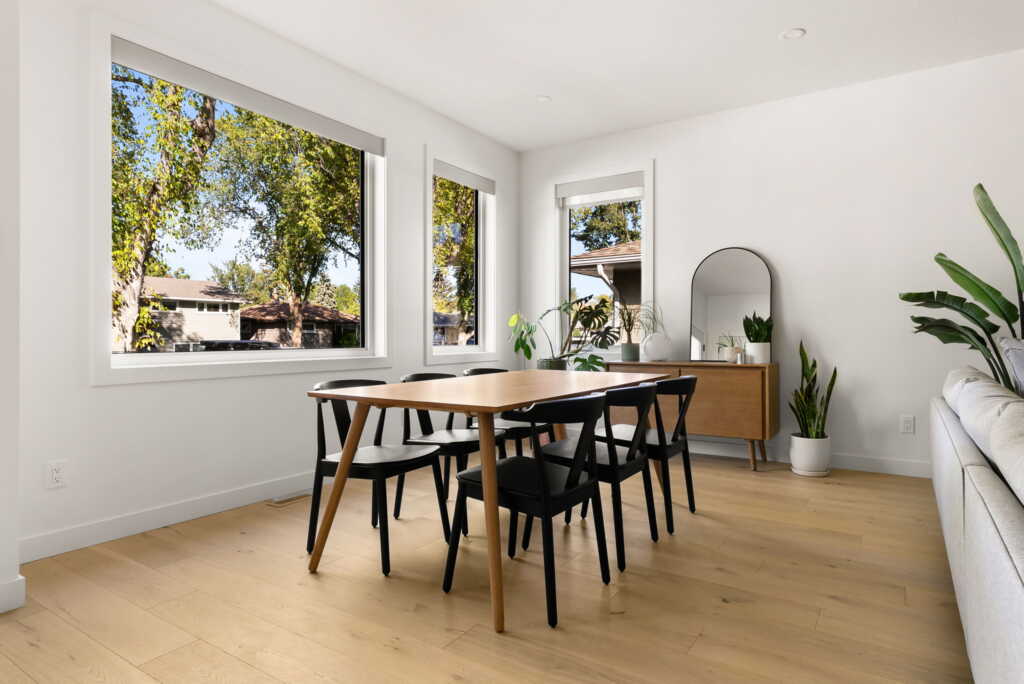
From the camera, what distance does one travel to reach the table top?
1.95 meters

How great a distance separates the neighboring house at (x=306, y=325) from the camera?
11.3ft

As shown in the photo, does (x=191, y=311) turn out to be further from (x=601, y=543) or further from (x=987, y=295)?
(x=987, y=295)

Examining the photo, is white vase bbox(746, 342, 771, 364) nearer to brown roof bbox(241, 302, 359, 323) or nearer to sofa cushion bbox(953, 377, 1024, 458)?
sofa cushion bbox(953, 377, 1024, 458)

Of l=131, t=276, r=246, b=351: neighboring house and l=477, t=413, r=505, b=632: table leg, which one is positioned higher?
l=131, t=276, r=246, b=351: neighboring house

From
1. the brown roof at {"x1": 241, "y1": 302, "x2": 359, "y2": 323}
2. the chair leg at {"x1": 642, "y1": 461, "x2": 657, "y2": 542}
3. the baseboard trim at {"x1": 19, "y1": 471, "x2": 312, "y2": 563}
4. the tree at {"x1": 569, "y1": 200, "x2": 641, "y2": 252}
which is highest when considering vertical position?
the tree at {"x1": 569, "y1": 200, "x2": 641, "y2": 252}

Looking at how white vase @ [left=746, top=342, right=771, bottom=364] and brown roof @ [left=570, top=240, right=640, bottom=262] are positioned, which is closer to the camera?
white vase @ [left=746, top=342, right=771, bottom=364]

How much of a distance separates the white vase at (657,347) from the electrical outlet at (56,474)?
3.69 metres

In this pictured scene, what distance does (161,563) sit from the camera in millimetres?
2373

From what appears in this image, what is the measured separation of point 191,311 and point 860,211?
4285 millimetres

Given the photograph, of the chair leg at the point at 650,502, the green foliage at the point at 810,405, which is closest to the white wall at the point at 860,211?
the green foliage at the point at 810,405

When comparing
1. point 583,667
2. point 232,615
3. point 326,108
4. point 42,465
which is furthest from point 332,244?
point 583,667

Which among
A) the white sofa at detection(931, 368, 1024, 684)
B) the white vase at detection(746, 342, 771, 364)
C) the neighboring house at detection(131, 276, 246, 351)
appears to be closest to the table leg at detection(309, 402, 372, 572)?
the neighboring house at detection(131, 276, 246, 351)

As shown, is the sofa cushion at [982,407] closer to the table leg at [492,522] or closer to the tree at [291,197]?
the table leg at [492,522]

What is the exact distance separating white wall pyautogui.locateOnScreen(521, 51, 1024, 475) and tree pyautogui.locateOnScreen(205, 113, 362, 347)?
2543mm
